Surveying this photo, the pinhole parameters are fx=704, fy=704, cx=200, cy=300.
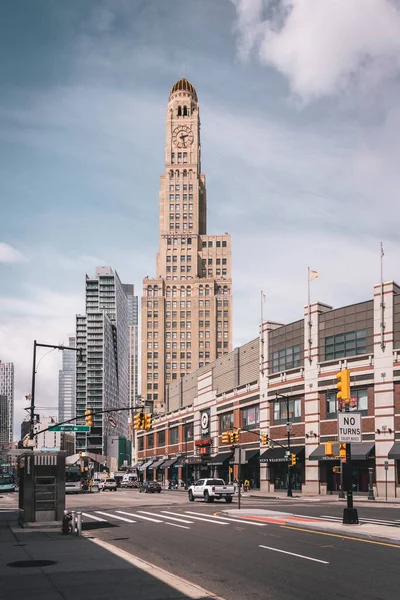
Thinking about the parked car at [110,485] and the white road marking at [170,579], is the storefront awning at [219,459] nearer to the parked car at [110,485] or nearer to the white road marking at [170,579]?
the parked car at [110,485]

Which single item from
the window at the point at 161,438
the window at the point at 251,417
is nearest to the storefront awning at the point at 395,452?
the window at the point at 251,417

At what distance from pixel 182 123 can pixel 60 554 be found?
179m

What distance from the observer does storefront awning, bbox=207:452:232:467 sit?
88.2 m

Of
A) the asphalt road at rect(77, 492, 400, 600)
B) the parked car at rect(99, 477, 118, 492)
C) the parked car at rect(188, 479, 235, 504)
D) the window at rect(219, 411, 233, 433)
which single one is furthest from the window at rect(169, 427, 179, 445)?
the asphalt road at rect(77, 492, 400, 600)

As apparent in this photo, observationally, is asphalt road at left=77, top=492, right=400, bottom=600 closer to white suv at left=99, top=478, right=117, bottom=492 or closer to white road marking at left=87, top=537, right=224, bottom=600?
white road marking at left=87, top=537, right=224, bottom=600

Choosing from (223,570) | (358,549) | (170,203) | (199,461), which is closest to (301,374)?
(199,461)

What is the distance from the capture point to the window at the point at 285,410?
7288cm

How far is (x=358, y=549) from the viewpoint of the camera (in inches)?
813

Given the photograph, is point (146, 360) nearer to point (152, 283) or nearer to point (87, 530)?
point (152, 283)

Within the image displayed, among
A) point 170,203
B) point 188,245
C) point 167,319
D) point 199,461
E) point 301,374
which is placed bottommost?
point 199,461

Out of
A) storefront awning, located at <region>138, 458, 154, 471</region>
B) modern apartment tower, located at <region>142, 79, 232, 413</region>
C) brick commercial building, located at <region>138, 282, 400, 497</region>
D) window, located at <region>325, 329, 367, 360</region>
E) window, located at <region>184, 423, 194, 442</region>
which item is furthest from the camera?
modern apartment tower, located at <region>142, 79, 232, 413</region>

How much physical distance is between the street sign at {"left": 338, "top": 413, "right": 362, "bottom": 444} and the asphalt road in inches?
166

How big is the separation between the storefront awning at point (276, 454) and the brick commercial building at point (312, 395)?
5.5 inches

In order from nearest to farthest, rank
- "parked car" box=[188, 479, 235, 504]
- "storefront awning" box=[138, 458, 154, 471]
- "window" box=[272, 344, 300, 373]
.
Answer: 1. "parked car" box=[188, 479, 235, 504]
2. "window" box=[272, 344, 300, 373]
3. "storefront awning" box=[138, 458, 154, 471]
